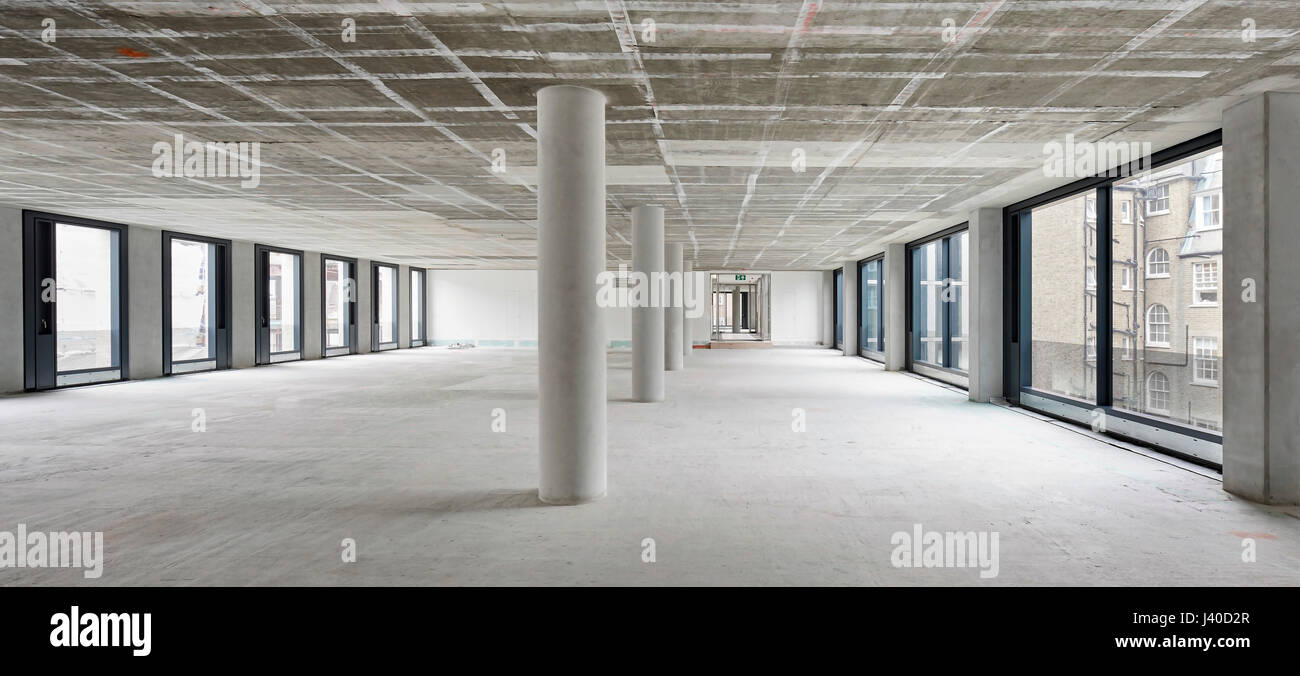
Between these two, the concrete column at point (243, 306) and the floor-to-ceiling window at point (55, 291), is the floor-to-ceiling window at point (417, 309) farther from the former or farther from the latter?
the floor-to-ceiling window at point (55, 291)

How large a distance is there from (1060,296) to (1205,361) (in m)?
6.64

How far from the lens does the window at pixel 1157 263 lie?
25.3m

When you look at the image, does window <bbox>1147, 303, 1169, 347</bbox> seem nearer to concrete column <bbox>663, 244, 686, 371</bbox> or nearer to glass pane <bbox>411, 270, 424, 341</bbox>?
concrete column <bbox>663, 244, 686, 371</bbox>

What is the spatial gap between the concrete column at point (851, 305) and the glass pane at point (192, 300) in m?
25.1

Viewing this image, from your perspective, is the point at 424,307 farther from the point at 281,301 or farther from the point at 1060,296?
the point at 1060,296

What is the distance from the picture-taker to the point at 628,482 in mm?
7602

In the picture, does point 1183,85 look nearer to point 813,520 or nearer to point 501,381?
point 813,520

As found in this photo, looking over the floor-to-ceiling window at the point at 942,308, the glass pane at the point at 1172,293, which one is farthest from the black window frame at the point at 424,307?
the glass pane at the point at 1172,293

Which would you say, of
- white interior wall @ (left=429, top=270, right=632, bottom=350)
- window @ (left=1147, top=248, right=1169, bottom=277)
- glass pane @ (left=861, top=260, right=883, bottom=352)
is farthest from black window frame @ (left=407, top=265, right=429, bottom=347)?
window @ (left=1147, top=248, right=1169, bottom=277)

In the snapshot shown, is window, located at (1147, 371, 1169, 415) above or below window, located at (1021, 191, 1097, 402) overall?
below

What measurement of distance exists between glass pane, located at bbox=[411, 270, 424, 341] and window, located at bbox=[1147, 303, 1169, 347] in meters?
33.7

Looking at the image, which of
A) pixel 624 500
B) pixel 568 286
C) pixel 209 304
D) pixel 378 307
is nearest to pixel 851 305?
pixel 378 307

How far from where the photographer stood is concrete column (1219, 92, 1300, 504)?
6.71 m

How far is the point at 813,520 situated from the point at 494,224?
572 inches
